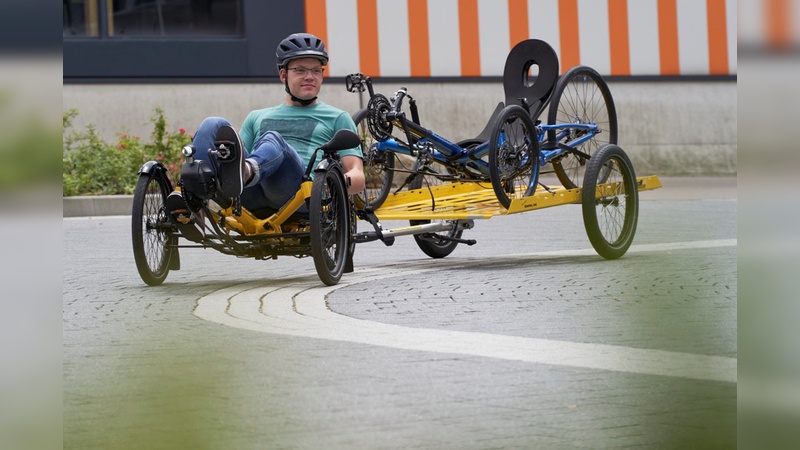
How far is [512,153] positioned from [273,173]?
1.37 m

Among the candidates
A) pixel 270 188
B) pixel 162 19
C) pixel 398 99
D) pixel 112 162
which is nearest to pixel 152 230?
pixel 270 188

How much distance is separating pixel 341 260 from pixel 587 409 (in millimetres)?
4762

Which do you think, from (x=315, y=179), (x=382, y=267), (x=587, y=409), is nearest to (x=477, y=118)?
(x=382, y=267)

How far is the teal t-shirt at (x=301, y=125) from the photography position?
19.3ft

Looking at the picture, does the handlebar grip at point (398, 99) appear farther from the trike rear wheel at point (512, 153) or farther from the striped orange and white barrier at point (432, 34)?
the striped orange and white barrier at point (432, 34)

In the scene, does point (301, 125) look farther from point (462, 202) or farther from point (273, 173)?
point (462, 202)

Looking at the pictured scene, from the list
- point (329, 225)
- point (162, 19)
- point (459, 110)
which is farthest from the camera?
point (459, 110)

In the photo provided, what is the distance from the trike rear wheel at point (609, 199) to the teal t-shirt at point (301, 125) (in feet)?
4.26

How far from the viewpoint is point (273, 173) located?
5.57 metres

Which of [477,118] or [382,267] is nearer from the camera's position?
[382,267]

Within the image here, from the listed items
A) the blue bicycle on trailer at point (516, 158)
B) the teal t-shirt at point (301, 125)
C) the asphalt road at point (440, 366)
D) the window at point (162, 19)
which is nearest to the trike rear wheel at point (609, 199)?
the blue bicycle on trailer at point (516, 158)

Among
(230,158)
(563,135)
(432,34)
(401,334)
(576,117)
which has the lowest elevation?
(401,334)

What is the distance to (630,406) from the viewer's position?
27.2 inches
